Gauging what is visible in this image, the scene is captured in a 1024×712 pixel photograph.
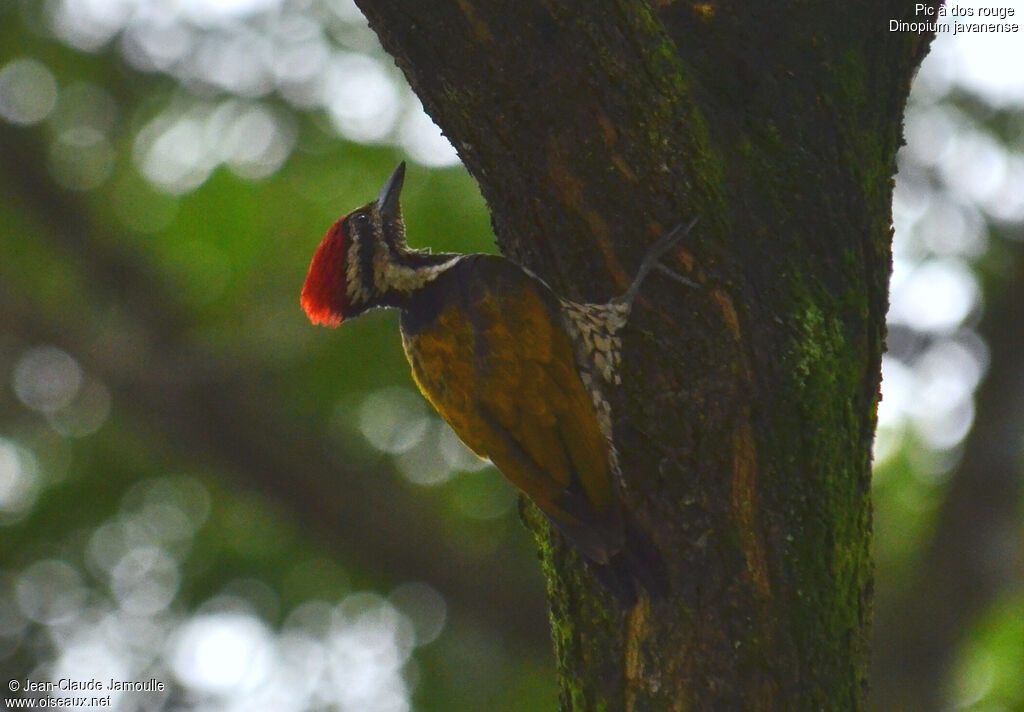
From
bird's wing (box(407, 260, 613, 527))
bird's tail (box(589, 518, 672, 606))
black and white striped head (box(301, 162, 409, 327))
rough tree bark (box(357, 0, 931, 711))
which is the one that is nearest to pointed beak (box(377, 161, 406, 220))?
black and white striped head (box(301, 162, 409, 327))

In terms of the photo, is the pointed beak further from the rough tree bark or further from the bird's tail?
the bird's tail

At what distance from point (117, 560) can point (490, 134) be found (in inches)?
279

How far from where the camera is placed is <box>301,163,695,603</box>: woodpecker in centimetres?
309

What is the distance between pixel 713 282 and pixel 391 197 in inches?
72.8

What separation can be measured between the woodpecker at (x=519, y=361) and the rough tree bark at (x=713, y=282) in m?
0.10

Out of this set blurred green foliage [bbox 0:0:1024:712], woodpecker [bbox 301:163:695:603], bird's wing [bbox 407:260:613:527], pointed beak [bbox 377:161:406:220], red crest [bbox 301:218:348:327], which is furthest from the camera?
blurred green foliage [bbox 0:0:1024:712]

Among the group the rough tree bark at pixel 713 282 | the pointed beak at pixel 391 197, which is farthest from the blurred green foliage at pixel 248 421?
the rough tree bark at pixel 713 282

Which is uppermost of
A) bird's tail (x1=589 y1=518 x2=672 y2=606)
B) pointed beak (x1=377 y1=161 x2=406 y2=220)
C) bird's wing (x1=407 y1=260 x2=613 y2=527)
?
pointed beak (x1=377 y1=161 x2=406 y2=220)

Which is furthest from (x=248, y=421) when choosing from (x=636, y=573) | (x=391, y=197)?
(x=636, y=573)

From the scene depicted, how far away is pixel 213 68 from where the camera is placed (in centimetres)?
866

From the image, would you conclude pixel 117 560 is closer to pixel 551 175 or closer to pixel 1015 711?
pixel 1015 711

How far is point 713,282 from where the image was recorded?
2.93 metres

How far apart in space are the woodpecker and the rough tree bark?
0.10 m

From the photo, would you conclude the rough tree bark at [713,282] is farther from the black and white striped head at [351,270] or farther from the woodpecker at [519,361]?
the black and white striped head at [351,270]
